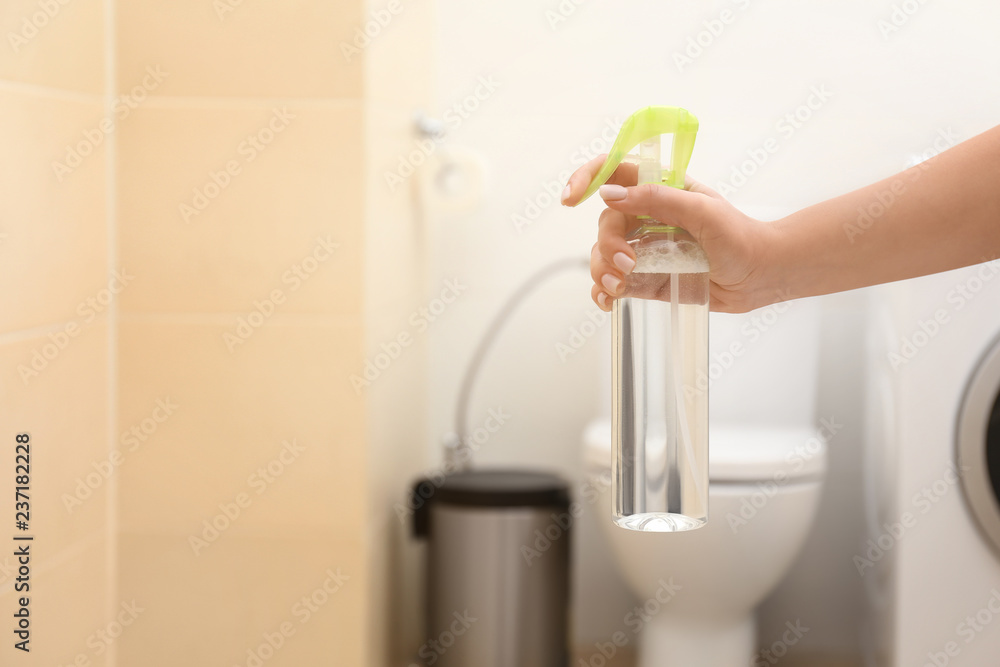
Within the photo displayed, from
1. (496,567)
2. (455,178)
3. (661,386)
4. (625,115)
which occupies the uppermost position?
(625,115)

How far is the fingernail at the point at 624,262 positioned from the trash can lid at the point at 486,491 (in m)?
0.89

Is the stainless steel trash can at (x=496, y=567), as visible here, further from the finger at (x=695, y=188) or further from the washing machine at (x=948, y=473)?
the finger at (x=695, y=188)

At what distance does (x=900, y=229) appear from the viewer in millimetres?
696

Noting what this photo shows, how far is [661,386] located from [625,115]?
3.81 ft

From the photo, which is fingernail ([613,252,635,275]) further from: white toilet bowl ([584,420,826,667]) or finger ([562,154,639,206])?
white toilet bowl ([584,420,826,667])

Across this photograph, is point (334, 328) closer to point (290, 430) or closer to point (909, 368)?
point (290, 430)

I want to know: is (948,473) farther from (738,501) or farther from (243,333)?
(243,333)

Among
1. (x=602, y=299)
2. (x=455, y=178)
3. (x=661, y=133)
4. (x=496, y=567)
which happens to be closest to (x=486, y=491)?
(x=496, y=567)

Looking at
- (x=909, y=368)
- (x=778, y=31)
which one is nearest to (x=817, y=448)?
(x=909, y=368)

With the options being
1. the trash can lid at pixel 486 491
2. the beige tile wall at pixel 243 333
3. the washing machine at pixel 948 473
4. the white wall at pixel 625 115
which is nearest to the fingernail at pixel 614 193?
the beige tile wall at pixel 243 333

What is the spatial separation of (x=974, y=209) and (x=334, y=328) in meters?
0.82

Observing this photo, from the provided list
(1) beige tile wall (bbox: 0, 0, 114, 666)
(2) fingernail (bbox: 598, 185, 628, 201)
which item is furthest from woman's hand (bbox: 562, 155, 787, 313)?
(1) beige tile wall (bbox: 0, 0, 114, 666)

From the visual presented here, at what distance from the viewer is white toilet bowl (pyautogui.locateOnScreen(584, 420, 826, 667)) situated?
1242 millimetres

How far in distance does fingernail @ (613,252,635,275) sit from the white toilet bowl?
717 millimetres
